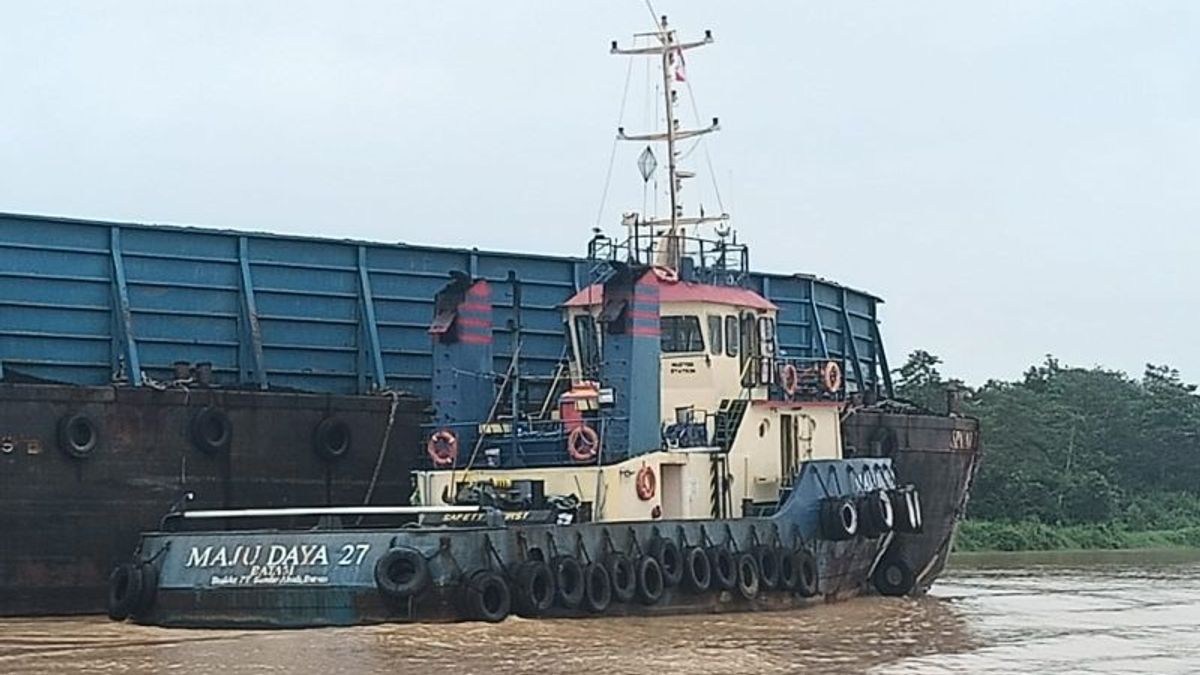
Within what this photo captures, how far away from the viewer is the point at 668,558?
18.5m

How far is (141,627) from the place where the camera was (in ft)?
56.0

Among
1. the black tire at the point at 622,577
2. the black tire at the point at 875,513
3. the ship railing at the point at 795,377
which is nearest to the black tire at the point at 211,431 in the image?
the black tire at the point at 622,577

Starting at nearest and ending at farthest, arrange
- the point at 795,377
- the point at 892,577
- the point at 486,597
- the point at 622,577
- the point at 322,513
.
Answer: the point at 486,597 < the point at 322,513 < the point at 622,577 < the point at 795,377 < the point at 892,577

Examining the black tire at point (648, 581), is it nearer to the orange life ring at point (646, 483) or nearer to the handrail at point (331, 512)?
the orange life ring at point (646, 483)

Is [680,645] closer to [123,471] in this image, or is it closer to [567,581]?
[567,581]

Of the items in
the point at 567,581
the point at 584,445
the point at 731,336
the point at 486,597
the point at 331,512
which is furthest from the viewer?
the point at 731,336

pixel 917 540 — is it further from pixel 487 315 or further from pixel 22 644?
pixel 22 644

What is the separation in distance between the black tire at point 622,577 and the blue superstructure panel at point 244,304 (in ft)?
15.7

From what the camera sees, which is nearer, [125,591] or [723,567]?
[125,591]

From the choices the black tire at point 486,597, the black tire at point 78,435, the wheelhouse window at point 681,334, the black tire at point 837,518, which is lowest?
the black tire at point 486,597

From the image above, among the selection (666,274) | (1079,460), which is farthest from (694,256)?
(1079,460)

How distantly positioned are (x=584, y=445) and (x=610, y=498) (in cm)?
57

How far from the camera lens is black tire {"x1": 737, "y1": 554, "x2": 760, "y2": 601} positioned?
19109 millimetres

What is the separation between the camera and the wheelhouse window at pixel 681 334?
2089 centimetres
